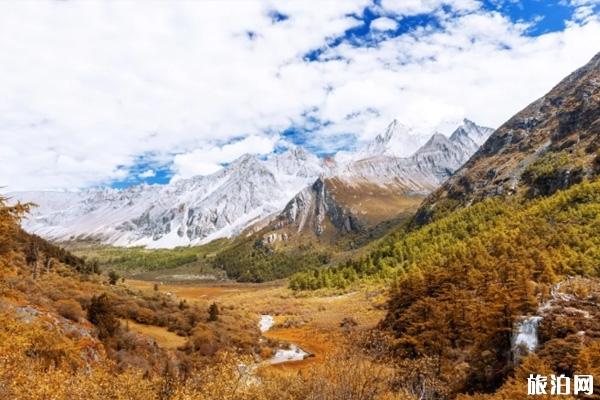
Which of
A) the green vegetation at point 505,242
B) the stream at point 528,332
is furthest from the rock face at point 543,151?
the stream at point 528,332

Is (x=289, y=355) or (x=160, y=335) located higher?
(x=160, y=335)

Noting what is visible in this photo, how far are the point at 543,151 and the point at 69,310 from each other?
147 m

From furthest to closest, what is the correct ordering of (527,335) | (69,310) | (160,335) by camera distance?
(160,335) → (69,310) → (527,335)

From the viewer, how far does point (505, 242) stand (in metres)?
64.9

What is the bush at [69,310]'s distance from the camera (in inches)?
1448

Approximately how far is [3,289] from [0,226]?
3.77 meters

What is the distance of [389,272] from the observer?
113125 millimetres

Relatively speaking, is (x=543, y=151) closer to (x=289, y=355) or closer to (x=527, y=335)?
(x=289, y=355)

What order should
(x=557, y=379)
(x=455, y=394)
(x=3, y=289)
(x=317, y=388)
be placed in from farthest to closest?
(x=455, y=394) < (x=3, y=289) < (x=317, y=388) < (x=557, y=379)

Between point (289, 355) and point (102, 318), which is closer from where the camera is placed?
point (102, 318)

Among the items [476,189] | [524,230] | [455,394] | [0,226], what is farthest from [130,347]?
[476,189]

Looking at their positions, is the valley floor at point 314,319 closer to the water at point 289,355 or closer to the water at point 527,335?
the water at point 289,355

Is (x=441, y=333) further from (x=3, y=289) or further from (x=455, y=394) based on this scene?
(x=3, y=289)

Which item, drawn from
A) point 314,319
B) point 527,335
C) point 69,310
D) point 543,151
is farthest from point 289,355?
point 543,151
